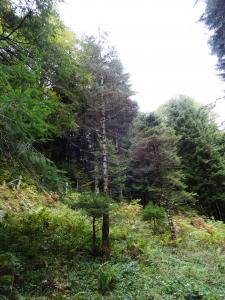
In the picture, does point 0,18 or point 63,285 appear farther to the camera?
point 0,18

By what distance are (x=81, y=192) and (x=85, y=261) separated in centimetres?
378

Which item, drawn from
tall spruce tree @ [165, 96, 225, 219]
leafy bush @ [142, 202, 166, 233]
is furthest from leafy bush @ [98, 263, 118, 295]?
tall spruce tree @ [165, 96, 225, 219]

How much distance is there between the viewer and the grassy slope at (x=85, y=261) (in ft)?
24.1

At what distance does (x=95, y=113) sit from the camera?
1254cm

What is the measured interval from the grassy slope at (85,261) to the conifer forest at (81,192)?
0.04 meters

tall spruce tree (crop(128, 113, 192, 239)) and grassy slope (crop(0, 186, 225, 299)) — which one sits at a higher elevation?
tall spruce tree (crop(128, 113, 192, 239))

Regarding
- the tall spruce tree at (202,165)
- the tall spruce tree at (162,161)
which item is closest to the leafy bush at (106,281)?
the tall spruce tree at (162,161)

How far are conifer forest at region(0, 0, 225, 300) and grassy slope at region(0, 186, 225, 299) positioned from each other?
0.13 ft

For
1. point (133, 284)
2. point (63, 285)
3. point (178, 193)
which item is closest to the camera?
point (63, 285)

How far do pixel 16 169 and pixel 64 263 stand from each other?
157 inches

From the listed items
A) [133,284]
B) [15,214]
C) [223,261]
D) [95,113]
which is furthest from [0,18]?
[223,261]

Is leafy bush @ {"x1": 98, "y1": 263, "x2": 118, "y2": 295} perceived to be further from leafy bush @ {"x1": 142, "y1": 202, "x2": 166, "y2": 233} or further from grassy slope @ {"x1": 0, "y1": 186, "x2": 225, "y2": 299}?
leafy bush @ {"x1": 142, "y1": 202, "x2": 166, "y2": 233}

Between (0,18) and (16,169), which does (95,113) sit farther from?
(16,169)

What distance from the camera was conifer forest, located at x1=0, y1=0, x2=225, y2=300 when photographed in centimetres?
680
